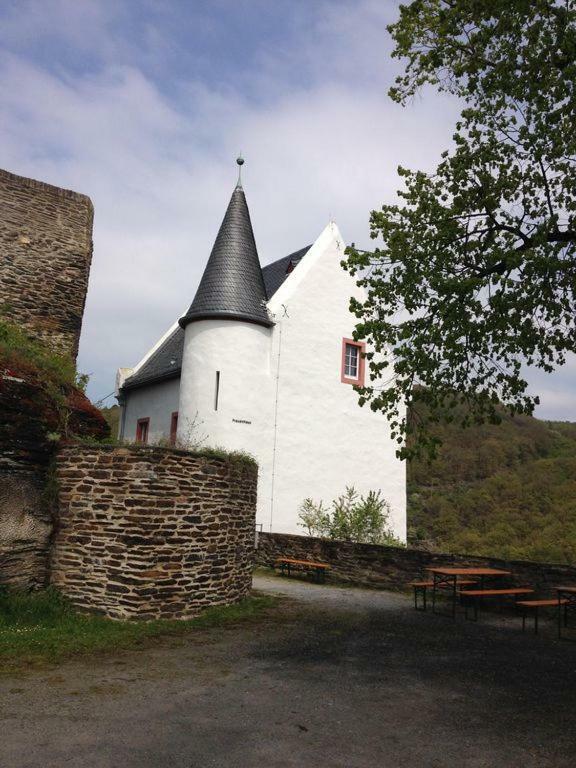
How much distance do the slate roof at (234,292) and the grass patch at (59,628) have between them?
1085 centimetres

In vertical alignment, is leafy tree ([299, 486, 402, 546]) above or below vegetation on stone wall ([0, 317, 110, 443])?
below

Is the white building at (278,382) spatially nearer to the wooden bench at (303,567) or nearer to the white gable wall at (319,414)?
the white gable wall at (319,414)

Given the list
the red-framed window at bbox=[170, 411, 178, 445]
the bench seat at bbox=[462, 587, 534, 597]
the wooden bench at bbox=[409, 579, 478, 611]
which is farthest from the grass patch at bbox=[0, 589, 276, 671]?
the red-framed window at bbox=[170, 411, 178, 445]

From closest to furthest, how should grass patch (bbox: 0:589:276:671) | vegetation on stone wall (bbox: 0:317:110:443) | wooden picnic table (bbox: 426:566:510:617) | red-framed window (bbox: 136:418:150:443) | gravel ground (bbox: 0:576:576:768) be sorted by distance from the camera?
gravel ground (bbox: 0:576:576:768) < grass patch (bbox: 0:589:276:671) < vegetation on stone wall (bbox: 0:317:110:443) < wooden picnic table (bbox: 426:566:510:617) < red-framed window (bbox: 136:418:150:443)

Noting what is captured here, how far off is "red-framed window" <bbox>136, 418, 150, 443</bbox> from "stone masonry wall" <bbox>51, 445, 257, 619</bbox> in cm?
1286

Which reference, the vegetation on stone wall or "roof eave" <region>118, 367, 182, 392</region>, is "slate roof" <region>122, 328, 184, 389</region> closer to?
"roof eave" <region>118, 367, 182, 392</region>

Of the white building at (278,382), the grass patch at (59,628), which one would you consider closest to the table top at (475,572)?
the grass patch at (59,628)

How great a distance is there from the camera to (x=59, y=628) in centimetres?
827

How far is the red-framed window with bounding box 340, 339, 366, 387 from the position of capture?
21.4 meters

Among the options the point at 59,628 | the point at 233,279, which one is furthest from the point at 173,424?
the point at 59,628

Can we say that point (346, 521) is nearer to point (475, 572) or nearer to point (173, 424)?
point (173, 424)

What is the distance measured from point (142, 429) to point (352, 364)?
25.0 feet

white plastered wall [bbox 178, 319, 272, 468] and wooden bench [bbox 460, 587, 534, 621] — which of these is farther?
white plastered wall [bbox 178, 319, 272, 468]

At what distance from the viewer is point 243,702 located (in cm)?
582
